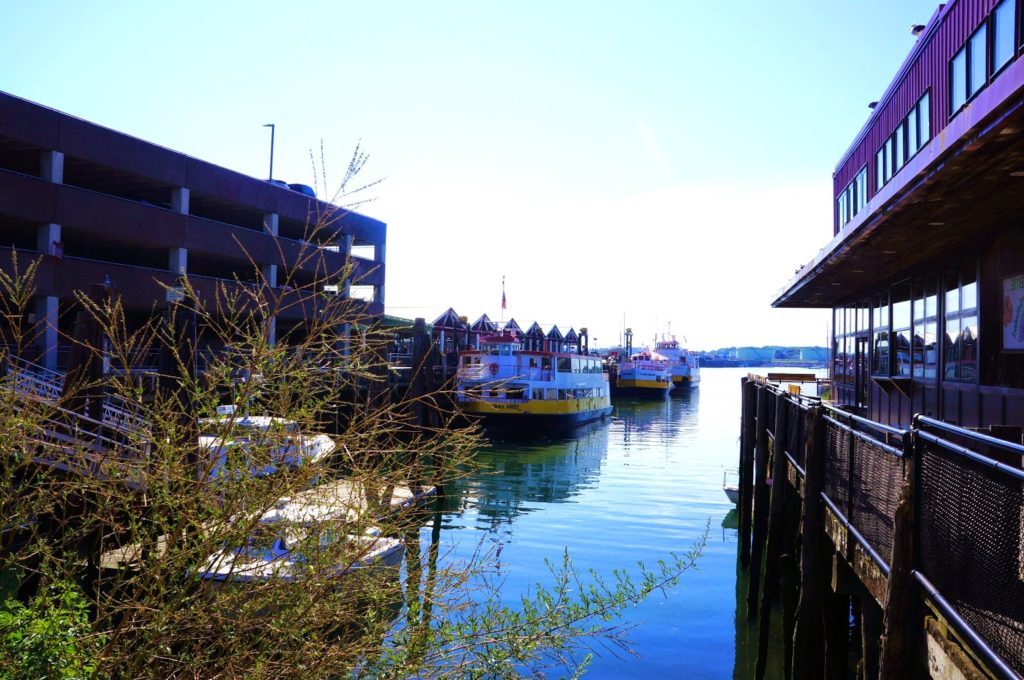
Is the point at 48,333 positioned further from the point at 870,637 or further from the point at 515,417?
the point at 870,637

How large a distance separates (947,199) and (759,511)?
20.8ft

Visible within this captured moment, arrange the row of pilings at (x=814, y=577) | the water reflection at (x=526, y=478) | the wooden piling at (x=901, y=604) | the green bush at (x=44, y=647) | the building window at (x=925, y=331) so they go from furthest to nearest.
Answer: the water reflection at (x=526, y=478) < the building window at (x=925, y=331) < the green bush at (x=44, y=647) < the row of pilings at (x=814, y=577) < the wooden piling at (x=901, y=604)

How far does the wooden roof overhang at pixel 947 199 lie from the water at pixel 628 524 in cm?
475

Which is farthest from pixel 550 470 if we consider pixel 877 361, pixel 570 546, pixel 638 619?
pixel 638 619

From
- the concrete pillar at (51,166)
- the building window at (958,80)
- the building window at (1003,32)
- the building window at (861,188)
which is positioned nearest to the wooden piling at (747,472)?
the building window at (861,188)

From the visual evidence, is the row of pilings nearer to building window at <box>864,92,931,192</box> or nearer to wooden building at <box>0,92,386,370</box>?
building window at <box>864,92,931,192</box>

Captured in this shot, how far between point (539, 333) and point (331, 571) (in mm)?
58042

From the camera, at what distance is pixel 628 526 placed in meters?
19.1

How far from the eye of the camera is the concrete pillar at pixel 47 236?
87.2 ft

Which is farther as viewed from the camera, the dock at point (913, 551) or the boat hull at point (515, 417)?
the boat hull at point (515, 417)

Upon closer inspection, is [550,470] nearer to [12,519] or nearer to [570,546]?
[570,546]

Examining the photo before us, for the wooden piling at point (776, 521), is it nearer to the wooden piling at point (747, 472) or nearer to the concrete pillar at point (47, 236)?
the wooden piling at point (747, 472)

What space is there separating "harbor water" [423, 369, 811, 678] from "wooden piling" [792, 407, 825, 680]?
216 cm

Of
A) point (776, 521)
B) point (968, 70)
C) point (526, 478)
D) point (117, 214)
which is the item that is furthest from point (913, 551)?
point (117, 214)
